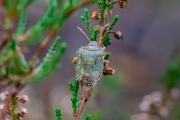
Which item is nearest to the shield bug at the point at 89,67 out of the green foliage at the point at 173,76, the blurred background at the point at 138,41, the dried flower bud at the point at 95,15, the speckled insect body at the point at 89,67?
the speckled insect body at the point at 89,67

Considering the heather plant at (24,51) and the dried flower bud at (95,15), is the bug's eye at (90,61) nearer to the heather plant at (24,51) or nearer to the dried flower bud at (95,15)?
the heather plant at (24,51)

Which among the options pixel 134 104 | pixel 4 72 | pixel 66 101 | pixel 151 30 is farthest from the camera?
pixel 151 30

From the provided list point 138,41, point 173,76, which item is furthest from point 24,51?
point 138,41

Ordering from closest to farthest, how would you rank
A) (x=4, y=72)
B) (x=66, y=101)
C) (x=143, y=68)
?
(x=4, y=72) < (x=66, y=101) < (x=143, y=68)

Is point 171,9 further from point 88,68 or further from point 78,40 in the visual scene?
point 88,68

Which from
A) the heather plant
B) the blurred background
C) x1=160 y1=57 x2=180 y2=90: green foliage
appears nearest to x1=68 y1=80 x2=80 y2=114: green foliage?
the heather plant

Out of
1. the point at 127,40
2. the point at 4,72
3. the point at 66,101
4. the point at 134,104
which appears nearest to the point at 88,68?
the point at 4,72

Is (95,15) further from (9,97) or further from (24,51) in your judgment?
(9,97)

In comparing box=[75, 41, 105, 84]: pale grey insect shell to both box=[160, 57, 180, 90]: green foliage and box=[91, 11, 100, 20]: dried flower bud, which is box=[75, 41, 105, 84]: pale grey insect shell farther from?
box=[160, 57, 180, 90]: green foliage
